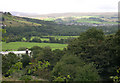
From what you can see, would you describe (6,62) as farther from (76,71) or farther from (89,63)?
(76,71)

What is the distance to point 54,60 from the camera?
92.8ft

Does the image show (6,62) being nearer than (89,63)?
No

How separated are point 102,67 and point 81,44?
548 centimetres

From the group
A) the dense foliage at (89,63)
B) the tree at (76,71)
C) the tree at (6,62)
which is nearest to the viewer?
the tree at (76,71)

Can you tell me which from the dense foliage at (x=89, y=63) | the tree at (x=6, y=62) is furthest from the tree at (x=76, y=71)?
the tree at (x=6, y=62)

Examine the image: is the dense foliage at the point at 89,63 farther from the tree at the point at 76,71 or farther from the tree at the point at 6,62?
the tree at the point at 6,62

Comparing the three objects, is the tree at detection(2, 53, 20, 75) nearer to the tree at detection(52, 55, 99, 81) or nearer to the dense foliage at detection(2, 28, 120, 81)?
the dense foliage at detection(2, 28, 120, 81)

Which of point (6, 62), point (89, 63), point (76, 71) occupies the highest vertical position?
point (89, 63)

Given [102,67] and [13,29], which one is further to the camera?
[13,29]

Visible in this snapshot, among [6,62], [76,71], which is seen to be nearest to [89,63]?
[76,71]

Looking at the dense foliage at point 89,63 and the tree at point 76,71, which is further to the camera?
the dense foliage at point 89,63

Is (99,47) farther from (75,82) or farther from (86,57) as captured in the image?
(75,82)

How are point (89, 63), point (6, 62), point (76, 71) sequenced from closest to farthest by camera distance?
point (76, 71) → point (89, 63) → point (6, 62)

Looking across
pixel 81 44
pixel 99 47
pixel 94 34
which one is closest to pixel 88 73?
pixel 99 47
